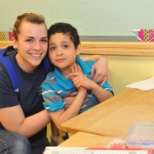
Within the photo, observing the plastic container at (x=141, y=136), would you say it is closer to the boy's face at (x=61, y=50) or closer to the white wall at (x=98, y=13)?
the boy's face at (x=61, y=50)

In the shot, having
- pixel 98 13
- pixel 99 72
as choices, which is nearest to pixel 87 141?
pixel 99 72

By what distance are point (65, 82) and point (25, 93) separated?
0.21m

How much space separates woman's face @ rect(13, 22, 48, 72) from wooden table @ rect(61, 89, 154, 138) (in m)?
0.40

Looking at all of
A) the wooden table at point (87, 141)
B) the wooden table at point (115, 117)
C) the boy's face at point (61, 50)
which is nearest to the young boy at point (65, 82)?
the boy's face at point (61, 50)

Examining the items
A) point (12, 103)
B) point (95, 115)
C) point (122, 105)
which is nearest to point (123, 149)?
point (95, 115)

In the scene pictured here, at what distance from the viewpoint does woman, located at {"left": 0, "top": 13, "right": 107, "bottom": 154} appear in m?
1.32

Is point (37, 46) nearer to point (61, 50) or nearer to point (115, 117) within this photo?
point (61, 50)

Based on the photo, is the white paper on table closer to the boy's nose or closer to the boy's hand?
the boy's hand

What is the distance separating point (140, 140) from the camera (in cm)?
86

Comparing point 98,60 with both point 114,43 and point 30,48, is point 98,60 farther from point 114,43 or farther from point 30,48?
point 30,48

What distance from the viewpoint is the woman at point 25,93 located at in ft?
4.34

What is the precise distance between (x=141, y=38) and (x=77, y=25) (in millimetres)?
445

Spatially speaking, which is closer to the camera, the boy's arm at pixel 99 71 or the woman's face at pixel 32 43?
the woman's face at pixel 32 43

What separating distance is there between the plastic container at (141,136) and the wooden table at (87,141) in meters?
0.07
